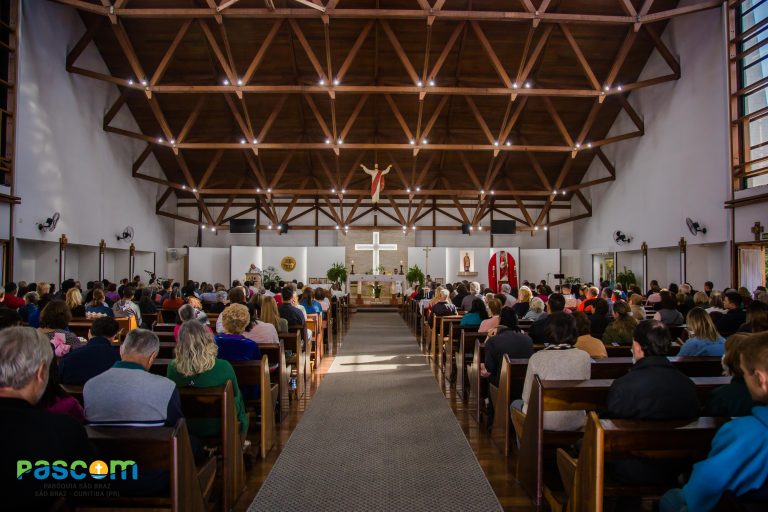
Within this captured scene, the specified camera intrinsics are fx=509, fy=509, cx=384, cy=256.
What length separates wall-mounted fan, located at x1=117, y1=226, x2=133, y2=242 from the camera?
48.0 ft

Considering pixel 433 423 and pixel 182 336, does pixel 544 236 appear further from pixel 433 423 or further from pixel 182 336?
pixel 182 336

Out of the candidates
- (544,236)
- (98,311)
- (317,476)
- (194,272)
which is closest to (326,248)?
(194,272)

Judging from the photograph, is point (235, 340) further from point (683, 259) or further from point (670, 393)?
point (683, 259)

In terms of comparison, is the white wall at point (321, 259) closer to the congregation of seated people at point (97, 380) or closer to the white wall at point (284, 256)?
the white wall at point (284, 256)

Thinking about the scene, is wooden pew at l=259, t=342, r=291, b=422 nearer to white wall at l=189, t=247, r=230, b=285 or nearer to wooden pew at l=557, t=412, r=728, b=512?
wooden pew at l=557, t=412, r=728, b=512

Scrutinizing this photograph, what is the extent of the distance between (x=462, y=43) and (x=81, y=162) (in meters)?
9.71

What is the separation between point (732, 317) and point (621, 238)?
10.7 metres

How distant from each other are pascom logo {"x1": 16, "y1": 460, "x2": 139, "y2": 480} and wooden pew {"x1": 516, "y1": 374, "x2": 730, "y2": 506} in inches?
80.3

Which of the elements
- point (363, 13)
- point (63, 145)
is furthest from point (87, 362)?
point (63, 145)

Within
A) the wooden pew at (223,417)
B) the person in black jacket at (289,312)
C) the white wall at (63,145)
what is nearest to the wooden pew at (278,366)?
the person in black jacket at (289,312)

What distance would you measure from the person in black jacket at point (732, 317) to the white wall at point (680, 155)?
596 cm

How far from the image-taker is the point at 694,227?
441 inches

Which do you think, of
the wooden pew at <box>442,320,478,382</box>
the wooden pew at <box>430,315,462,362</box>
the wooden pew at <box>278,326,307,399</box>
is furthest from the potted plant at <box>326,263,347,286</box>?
the wooden pew at <box>278,326,307,399</box>

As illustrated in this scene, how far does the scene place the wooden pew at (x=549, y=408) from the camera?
111 inches
